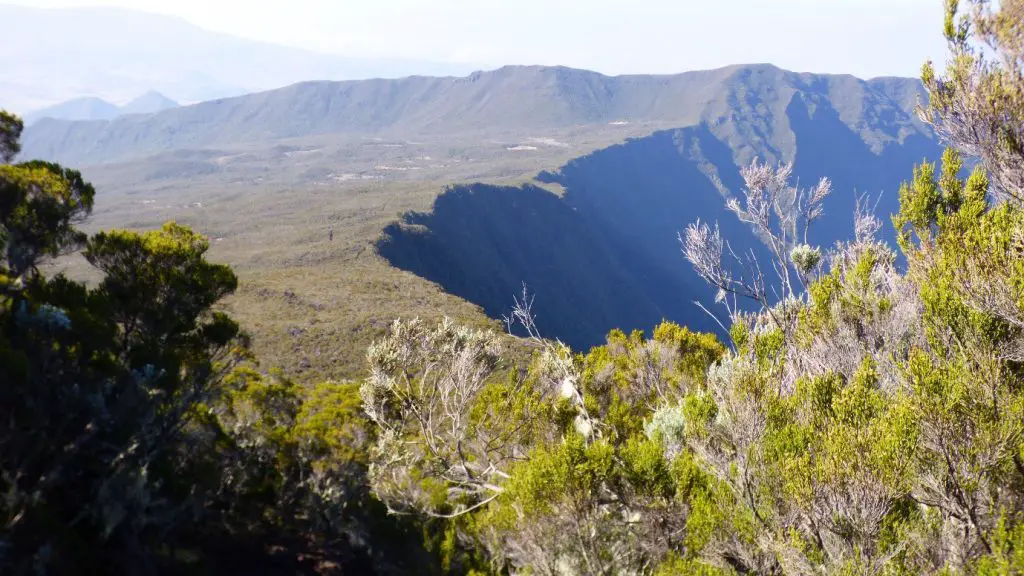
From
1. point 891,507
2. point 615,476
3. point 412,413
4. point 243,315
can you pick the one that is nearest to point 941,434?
point 891,507

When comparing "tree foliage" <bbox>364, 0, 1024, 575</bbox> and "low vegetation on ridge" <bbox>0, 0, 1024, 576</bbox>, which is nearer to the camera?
"tree foliage" <bbox>364, 0, 1024, 575</bbox>

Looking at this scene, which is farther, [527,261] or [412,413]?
[527,261]

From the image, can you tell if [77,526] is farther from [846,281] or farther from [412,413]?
[846,281]

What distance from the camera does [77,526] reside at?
10.7 meters

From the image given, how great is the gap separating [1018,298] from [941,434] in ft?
5.16

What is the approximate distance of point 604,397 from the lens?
14984 millimetres

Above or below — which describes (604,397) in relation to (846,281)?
below

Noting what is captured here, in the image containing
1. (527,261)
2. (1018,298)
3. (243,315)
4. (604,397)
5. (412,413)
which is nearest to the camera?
(1018,298)

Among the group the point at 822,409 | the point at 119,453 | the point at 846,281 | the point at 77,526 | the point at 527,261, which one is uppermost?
the point at 846,281

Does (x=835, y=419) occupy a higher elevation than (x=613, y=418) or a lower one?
higher

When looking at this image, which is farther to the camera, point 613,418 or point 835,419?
point 613,418

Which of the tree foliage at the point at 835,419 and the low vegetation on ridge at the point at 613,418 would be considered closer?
the tree foliage at the point at 835,419

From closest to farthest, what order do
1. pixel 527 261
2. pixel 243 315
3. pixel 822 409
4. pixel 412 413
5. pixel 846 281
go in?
pixel 822 409, pixel 846 281, pixel 412 413, pixel 243 315, pixel 527 261

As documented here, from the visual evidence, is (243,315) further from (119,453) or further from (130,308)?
(119,453)
